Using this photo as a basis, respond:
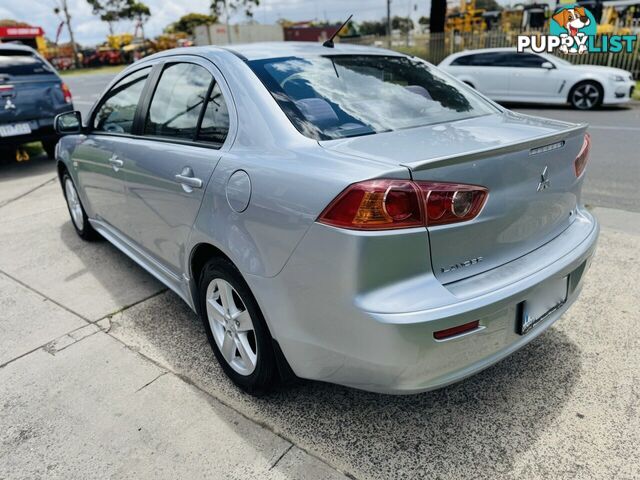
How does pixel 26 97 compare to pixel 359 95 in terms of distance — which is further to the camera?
pixel 26 97

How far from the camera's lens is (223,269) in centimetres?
238

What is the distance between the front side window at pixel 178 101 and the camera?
2.73m

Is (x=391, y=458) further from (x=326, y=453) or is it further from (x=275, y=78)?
(x=275, y=78)

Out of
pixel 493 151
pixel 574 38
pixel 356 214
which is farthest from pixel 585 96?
pixel 356 214

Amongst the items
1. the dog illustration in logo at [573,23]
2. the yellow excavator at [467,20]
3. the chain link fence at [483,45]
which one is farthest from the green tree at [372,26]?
the dog illustration in logo at [573,23]

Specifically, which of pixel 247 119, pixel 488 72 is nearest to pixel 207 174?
pixel 247 119

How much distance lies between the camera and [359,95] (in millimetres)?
2523

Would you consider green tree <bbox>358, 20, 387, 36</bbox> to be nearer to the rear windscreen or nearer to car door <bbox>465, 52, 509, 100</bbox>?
car door <bbox>465, 52, 509, 100</bbox>

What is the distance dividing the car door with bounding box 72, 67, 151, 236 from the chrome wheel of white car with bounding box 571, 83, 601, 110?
10875 mm

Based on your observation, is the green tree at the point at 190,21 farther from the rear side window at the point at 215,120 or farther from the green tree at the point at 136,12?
the rear side window at the point at 215,120

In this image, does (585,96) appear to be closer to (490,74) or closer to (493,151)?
(490,74)

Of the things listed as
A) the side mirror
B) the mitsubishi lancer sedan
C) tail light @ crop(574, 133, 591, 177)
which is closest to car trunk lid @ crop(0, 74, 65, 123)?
the side mirror

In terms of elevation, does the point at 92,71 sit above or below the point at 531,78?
above

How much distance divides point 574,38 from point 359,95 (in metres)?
16.8
